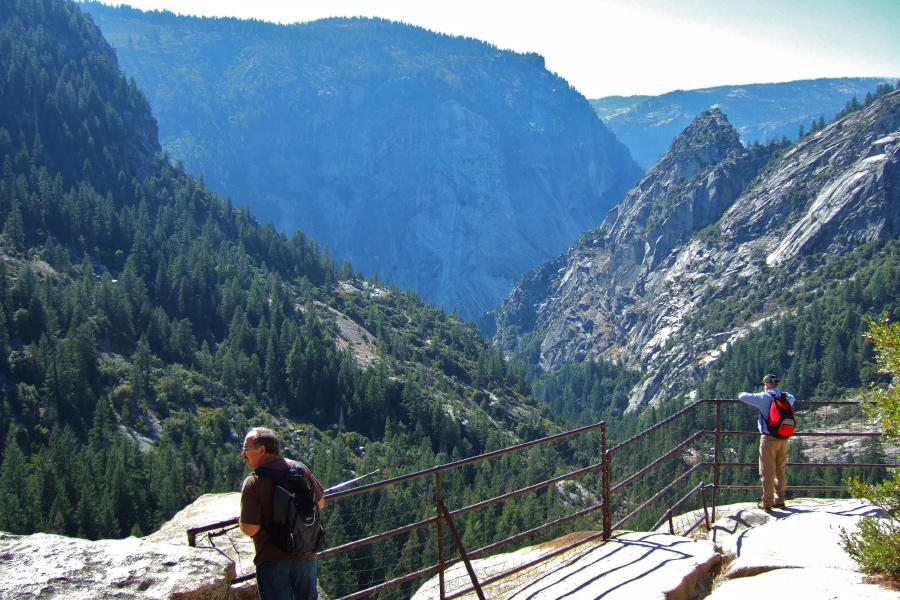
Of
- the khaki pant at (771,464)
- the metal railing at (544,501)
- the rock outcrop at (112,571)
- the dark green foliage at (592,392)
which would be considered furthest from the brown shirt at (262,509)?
the dark green foliage at (592,392)

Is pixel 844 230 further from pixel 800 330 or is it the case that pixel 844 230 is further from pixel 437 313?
pixel 437 313

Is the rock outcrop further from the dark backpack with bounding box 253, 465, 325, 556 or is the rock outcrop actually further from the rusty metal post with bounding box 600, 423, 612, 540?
the rusty metal post with bounding box 600, 423, 612, 540

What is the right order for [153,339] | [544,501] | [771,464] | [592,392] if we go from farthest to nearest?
[592,392], [153,339], [544,501], [771,464]

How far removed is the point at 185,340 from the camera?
100250mm

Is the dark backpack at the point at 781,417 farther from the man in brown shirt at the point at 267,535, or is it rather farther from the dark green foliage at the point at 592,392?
the dark green foliage at the point at 592,392

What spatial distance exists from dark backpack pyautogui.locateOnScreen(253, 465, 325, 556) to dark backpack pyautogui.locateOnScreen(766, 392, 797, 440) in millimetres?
9179

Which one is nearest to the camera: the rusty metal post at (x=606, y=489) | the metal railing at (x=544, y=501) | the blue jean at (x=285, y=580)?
the blue jean at (x=285, y=580)

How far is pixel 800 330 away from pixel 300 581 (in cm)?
14741

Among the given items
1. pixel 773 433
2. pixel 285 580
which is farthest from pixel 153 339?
pixel 285 580

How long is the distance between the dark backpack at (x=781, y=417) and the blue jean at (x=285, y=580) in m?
9.24

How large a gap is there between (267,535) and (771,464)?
33.0 ft

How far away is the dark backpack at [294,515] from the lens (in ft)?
22.6

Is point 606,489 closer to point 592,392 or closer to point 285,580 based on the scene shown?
point 285,580

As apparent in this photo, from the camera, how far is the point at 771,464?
43.0 ft
